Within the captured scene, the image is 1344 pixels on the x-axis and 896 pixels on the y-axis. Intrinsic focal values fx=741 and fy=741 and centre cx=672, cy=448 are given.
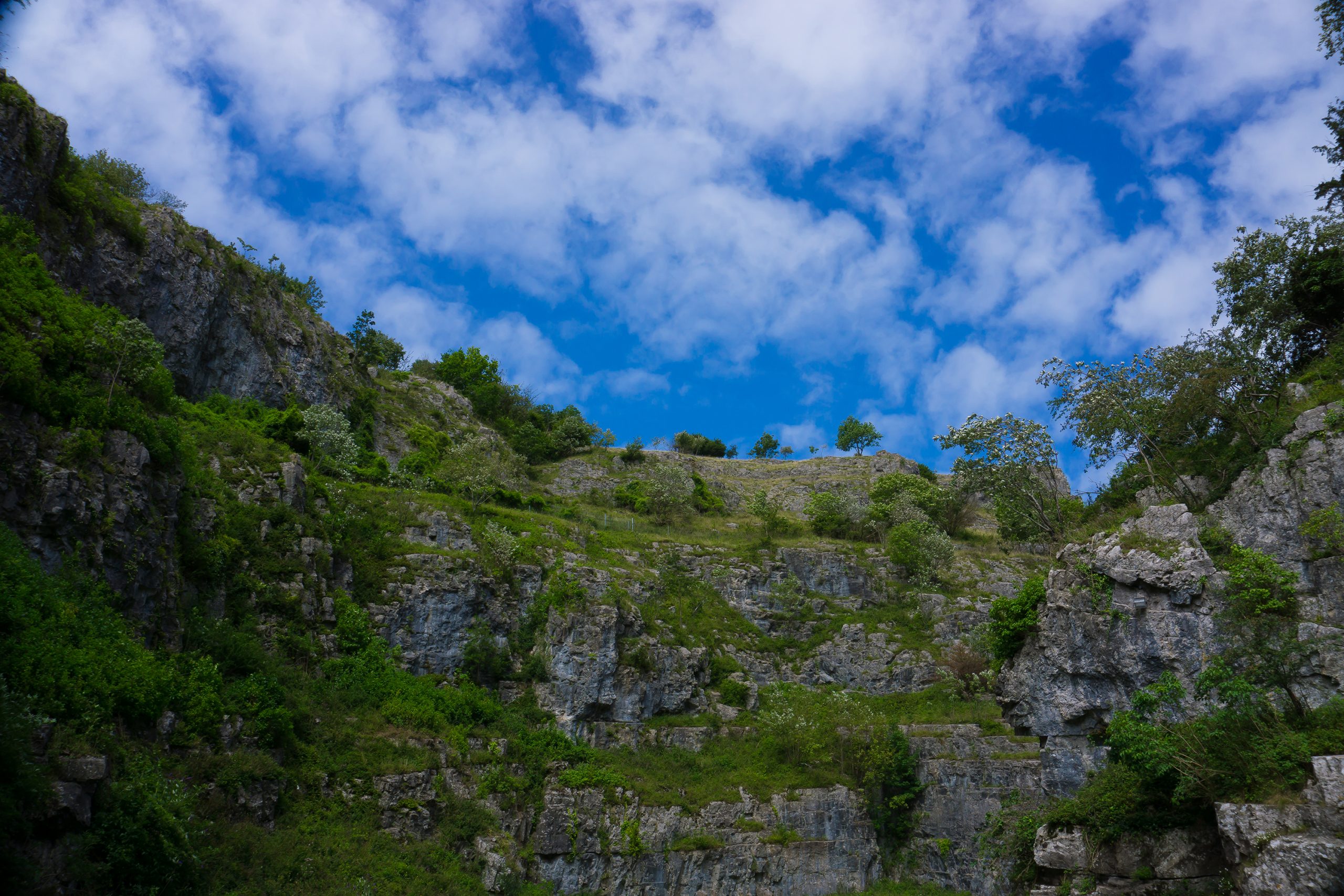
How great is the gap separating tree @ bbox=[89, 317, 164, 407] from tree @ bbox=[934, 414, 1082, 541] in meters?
38.8

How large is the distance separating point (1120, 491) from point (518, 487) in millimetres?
45803

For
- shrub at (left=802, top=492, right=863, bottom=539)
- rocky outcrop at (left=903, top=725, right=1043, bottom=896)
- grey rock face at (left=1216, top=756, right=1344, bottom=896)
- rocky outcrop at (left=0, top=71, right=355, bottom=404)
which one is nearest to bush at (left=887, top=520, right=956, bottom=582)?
shrub at (left=802, top=492, right=863, bottom=539)

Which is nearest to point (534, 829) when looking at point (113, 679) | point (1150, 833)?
point (113, 679)

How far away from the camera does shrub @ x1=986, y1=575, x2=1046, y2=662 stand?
27.2 metres

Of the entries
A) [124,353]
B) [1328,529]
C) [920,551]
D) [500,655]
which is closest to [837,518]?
[920,551]

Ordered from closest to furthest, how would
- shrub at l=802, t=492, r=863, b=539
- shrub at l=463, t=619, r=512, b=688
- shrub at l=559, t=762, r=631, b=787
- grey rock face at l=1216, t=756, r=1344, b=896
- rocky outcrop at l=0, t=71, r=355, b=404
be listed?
grey rock face at l=1216, t=756, r=1344, b=896, rocky outcrop at l=0, t=71, r=355, b=404, shrub at l=559, t=762, r=631, b=787, shrub at l=463, t=619, r=512, b=688, shrub at l=802, t=492, r=863, b=539

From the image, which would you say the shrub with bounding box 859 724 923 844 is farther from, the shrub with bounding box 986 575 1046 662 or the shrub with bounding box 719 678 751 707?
the shrub with bounding box 986 575 1046 662

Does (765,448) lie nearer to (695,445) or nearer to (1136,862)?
(695,445)

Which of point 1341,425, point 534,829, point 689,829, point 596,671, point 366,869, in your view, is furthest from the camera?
point 596,671

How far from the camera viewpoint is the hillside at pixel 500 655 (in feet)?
59.6

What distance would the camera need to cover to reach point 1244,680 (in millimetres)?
17922

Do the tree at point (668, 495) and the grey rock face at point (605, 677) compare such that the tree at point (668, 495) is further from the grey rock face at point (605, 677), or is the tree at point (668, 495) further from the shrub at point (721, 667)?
the grey rock face at point (605, 677)

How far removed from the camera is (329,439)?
4694 centimetres

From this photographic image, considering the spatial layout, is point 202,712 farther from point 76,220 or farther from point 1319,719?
point 1319,719
